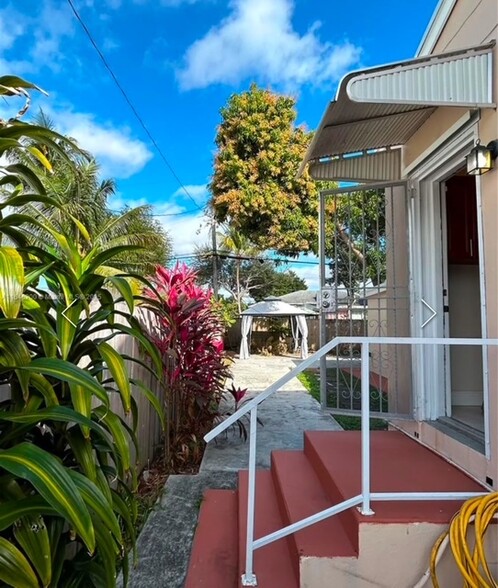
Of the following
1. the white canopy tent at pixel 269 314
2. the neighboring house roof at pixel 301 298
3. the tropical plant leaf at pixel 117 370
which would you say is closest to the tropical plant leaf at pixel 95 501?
the tropical plant leaf at pixel 117 370

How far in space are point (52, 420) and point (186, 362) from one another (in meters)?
2.47

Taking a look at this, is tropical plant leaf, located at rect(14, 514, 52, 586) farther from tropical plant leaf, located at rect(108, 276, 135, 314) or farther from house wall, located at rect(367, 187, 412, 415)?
house wall, located at rect(367, 187, 412, 415)

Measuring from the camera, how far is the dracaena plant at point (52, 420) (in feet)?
3.64

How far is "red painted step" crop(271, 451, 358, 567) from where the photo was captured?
1.93m

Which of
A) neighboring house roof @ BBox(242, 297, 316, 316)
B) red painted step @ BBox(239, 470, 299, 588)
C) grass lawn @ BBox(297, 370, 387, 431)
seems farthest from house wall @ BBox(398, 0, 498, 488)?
neighboring house roof @ BBox(242, 297, 316, 316)

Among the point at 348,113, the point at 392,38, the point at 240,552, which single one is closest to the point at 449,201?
the point at 348,113

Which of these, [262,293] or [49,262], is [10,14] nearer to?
[49,262]

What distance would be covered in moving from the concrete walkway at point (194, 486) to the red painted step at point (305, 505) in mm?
535

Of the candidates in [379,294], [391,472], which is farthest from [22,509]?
[379,294]

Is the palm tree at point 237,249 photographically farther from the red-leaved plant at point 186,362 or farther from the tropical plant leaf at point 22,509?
the tropical plant leaf at point 22,509

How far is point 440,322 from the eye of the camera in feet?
10.3

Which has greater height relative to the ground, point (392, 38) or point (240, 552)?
point (392, 38)

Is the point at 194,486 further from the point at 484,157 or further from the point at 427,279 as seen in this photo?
the point at 484,157

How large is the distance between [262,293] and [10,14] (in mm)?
19758
